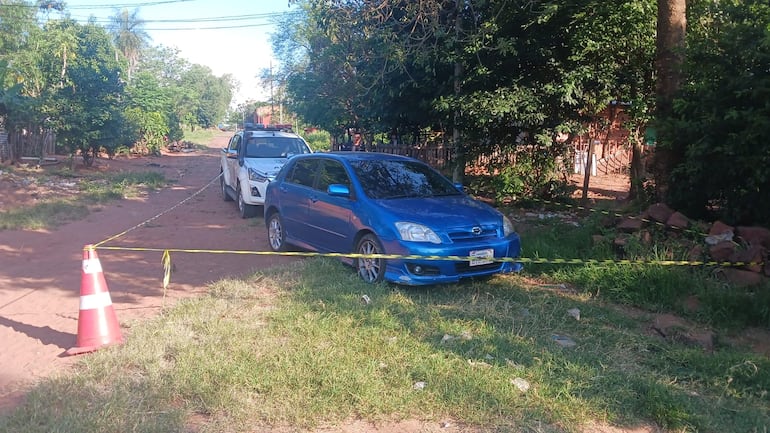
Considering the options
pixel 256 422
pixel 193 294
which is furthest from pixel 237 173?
pixel 256 422

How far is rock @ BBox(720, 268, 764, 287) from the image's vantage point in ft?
19.7

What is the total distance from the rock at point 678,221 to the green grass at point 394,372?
6.65 ft

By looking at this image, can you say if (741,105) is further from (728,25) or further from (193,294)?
(193,294)

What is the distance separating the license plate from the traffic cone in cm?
340

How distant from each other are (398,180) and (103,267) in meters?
4.00

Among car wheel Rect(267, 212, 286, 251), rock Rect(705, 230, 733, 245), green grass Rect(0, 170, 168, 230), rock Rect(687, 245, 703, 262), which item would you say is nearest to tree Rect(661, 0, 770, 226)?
rock Rect(705, 230, 733, 245)

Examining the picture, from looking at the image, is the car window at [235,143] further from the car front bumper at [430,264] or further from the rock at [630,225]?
the rock at [630,225]

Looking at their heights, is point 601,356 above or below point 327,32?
below

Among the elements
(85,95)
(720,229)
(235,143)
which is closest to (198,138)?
(85,95)

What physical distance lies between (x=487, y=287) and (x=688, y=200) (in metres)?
3.35

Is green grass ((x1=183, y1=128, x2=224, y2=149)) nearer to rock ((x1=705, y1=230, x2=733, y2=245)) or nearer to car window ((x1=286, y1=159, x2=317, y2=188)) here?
car window ((x1=286, y1=159, x2=317, y2=188))

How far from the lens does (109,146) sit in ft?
74.2

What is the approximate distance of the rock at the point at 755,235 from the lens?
6449 millimetres

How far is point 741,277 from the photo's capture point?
6.09 meters
